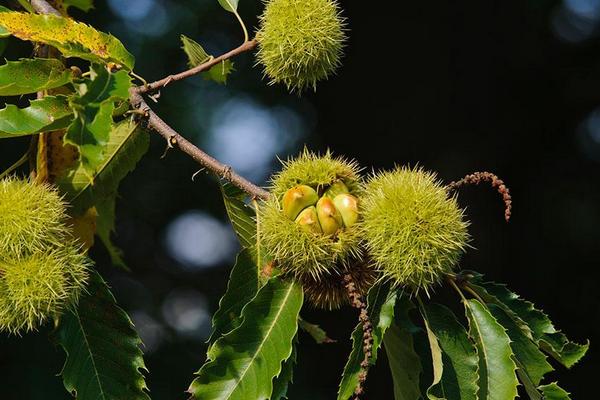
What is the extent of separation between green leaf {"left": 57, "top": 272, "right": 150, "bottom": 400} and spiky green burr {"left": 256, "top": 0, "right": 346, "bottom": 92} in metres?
0.49

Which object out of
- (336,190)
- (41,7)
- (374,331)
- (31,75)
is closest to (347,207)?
(336,190)

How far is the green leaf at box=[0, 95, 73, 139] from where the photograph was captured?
1.30m

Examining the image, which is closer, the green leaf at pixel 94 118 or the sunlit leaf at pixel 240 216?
the green leaf at pixel 94 118

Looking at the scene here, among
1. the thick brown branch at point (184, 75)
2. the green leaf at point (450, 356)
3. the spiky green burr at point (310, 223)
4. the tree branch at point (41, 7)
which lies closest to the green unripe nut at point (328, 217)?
the spiky green burr at point (310, 223)

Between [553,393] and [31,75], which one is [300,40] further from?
[553,393]

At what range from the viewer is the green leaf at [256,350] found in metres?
1.27

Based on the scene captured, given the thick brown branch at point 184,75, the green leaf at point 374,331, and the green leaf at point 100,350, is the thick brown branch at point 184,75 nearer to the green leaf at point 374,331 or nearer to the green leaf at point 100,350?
the green leaf at point 100,350

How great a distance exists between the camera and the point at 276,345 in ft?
4.31

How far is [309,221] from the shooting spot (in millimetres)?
1309

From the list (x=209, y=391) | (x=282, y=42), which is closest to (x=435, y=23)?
(x=282, y=42)

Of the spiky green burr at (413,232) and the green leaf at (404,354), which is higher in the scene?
the spiky green burr at (413,232)

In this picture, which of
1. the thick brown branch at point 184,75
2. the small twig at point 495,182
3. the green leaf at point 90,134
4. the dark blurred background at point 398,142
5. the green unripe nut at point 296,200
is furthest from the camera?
the dark blurred background at point 398,142

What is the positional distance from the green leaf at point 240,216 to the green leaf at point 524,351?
1.41 ft

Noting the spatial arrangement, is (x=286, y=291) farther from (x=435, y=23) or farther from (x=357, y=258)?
(x=435, y=23)
